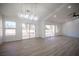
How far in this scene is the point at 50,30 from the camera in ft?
9.65

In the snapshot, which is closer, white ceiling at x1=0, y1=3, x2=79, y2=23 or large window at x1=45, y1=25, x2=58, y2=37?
white ceiling at x1=0, y1=3, x2=79, y2=23

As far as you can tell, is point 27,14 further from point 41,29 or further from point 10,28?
point 10,28

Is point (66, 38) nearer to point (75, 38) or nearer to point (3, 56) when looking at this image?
point (75, 38)

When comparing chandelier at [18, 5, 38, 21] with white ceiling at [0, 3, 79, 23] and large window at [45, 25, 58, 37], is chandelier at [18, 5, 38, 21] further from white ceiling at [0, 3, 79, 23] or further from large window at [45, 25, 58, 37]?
large window at [45, 25, 58, 37]

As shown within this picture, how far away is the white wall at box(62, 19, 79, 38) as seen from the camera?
9.23 ft

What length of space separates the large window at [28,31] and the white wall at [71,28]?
0.96m

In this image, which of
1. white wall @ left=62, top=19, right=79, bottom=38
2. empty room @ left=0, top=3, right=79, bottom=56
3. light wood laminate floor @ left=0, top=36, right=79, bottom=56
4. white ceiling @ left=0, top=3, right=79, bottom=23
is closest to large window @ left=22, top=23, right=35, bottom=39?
empty room @ left=0, top=3, right=79, bottom=56

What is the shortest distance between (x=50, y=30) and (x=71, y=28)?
25.4 inches

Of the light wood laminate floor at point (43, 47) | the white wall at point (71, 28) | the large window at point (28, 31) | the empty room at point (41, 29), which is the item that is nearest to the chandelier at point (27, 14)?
the empty room at point (41, 29)

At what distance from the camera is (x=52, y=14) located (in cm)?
283

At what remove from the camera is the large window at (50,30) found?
2903mm

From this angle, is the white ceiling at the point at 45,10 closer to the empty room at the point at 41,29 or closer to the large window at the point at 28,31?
the empty room at the point at 41,29

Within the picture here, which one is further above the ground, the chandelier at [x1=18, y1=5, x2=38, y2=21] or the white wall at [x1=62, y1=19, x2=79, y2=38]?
the chandelier at [x1=18, y1=5, x2=38, y2=21]

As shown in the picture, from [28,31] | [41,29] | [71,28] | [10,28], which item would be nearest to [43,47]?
[41,29]
